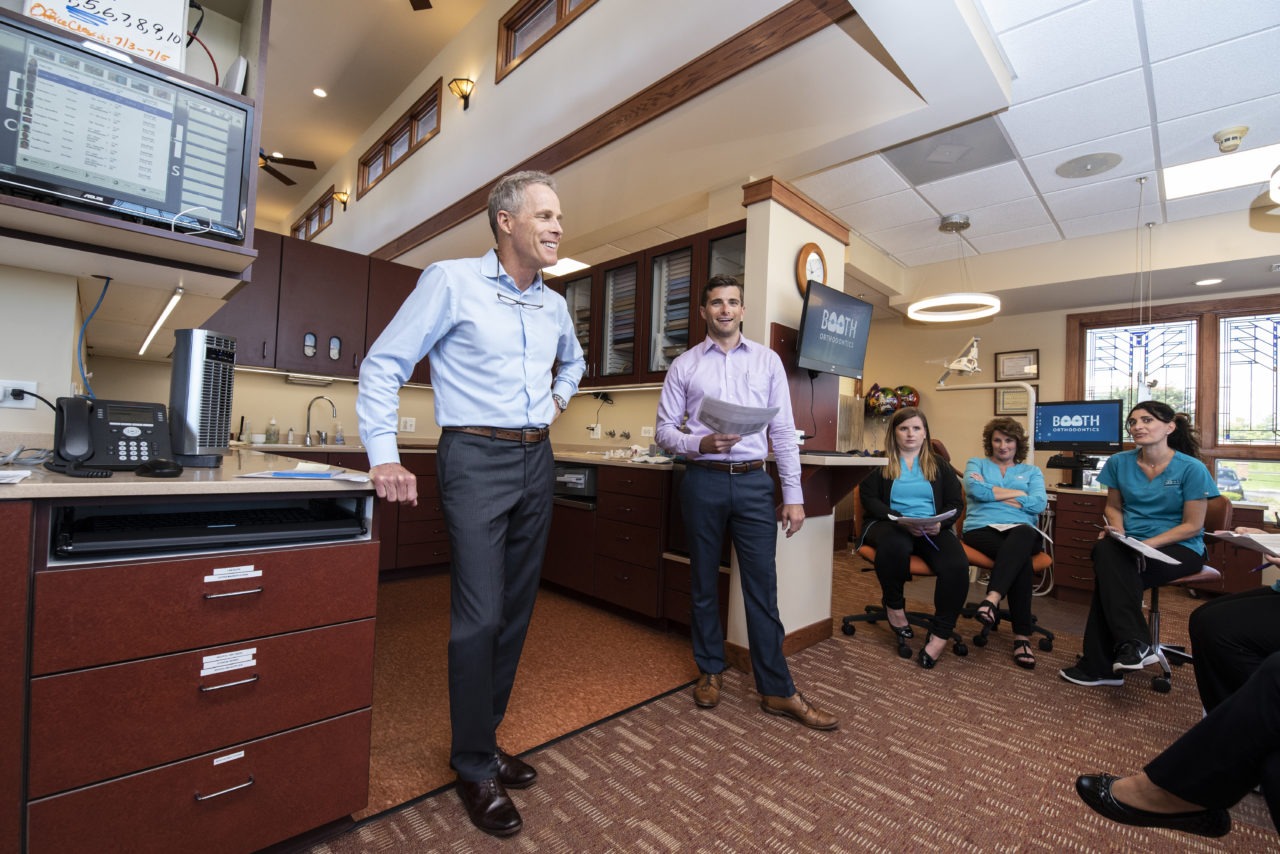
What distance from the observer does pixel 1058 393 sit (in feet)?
18.3

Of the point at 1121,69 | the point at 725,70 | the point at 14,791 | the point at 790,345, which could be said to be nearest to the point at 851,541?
the point at 790,345

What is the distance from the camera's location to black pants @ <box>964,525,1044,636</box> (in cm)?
299

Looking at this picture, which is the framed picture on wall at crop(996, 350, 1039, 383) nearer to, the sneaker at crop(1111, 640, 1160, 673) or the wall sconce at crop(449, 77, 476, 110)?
the sneaker at crop(1111, 640, 1160, 673)

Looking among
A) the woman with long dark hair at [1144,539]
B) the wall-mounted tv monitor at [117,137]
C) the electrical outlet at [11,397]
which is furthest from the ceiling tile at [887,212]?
the electrical outlet at [11,397]

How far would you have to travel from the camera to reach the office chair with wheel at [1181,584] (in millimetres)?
2604

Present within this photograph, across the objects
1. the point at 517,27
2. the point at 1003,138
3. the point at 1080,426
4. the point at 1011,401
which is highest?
the point at 517,27

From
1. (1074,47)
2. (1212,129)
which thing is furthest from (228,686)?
(1212,129)

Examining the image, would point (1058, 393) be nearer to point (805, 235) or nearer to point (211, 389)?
point (805, 235)

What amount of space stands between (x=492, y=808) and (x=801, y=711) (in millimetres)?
1158

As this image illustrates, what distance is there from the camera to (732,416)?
1958 millimetres

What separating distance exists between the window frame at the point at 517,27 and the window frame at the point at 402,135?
3.26 ft

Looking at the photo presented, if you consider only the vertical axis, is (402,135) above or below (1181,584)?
above

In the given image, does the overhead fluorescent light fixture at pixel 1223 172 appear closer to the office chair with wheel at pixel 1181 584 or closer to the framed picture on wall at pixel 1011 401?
the office chair with wheel at pixel 1181 584

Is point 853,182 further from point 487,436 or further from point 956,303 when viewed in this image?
point 487,436
